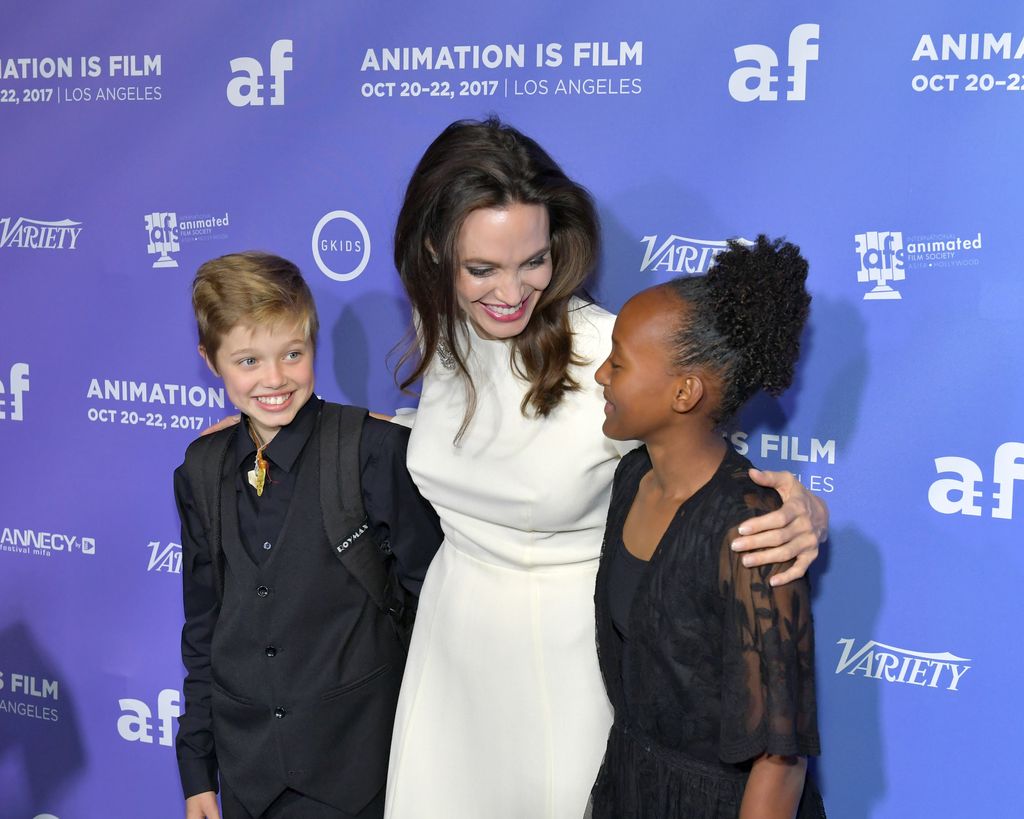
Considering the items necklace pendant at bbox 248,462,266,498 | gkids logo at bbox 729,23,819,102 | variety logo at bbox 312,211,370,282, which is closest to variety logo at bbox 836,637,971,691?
gkids logo at bbox 729,23,819,102

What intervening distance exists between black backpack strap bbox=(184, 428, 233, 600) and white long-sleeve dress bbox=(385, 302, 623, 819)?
1.20ft

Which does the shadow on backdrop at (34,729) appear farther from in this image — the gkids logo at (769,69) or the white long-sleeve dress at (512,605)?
the gkids logo at (769,69)

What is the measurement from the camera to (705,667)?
5.01 ft

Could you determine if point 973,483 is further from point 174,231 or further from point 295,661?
point 174,231

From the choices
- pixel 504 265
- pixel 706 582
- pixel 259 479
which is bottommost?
pixel 706 582

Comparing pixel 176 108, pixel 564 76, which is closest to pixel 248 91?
pixel 176 108

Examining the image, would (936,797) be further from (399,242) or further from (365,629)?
→ (399,242)

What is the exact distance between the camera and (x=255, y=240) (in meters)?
2.63

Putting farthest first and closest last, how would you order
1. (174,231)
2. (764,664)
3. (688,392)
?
(174,231) → (688,392) → (764,664)

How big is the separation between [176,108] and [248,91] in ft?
0.69

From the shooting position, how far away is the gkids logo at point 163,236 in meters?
2.70

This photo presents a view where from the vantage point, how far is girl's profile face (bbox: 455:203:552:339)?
181cm

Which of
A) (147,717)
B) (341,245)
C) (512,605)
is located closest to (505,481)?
(512,605)

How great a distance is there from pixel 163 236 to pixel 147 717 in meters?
1.28
